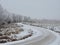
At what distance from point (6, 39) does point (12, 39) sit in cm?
19

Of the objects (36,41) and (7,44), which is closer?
(7,44)

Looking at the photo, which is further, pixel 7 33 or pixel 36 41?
pixel 7 33

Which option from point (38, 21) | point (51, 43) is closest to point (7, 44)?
point (51, 43)

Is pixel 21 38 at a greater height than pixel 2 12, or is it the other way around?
pixel 2 12

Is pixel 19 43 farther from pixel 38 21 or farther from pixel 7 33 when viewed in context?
pixel 38 21

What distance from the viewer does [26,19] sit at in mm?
12211

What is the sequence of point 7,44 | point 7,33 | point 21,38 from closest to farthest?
point 7,44 < point 21,38 < point 7,33

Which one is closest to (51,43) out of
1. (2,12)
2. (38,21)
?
(2,12)

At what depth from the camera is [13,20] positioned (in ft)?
31.0

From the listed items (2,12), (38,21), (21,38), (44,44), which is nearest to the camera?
(44,44)

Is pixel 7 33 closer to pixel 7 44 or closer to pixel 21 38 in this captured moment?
pixel 21 38

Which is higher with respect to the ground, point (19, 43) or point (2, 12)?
point (2, 12)

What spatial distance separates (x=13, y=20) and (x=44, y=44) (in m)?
Result: 4.05

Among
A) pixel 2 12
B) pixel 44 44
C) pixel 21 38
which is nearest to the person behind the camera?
pixel 44 44
